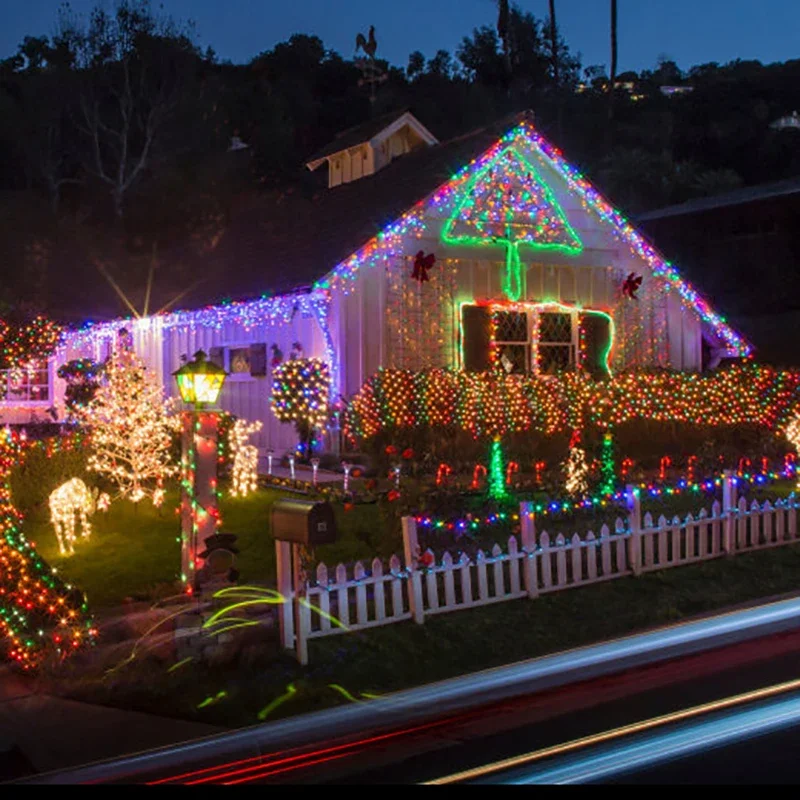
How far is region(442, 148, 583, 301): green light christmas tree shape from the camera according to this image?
19094 mm

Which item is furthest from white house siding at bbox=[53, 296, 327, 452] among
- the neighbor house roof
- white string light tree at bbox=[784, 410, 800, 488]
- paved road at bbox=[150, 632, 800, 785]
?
paved road at bbox=[150, 632, 800, 785]

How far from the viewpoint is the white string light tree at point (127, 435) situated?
525 inches

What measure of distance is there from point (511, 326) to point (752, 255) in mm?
14972

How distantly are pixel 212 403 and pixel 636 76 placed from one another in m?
63.3

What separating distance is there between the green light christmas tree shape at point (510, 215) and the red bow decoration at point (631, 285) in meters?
1.30

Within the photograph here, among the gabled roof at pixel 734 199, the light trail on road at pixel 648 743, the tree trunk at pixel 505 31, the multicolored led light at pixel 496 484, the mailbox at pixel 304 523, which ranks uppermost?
the tree trunk at pixel 505 31

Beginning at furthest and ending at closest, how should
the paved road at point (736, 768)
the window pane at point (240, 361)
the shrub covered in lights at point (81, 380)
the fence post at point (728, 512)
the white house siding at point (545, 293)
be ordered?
the window pane at point (240, 361)
the white house siding at point (545, 293)
the shrub covered in lights at point (81, 380)
the fence post at point (728, 512)
the paved road at point (736, 768)

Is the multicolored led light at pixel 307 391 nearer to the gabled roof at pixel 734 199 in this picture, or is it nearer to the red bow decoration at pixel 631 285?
the red bow decoration at pixel 631 285

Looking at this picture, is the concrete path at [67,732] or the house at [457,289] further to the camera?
the house at [457,289]

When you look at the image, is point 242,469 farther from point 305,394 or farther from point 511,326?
point 511,326

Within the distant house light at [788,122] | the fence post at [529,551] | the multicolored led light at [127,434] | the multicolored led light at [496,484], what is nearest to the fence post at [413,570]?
the fence post at [529,551]

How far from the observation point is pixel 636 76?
2667 inches

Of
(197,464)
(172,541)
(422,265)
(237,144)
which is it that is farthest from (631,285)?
(237,144)

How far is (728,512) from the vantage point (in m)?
11.6
